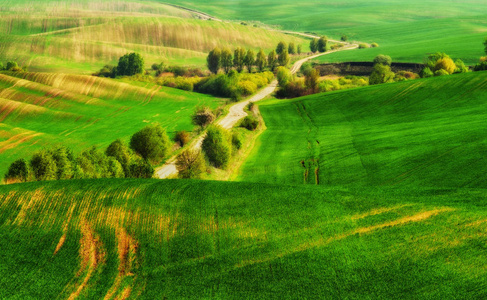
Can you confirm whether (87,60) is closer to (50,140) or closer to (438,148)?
(50,140)

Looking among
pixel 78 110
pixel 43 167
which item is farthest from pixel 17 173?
pixel 78 110

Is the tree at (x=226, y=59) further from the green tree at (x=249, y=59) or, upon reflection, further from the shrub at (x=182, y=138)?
the shrub at (x=182, y=138)

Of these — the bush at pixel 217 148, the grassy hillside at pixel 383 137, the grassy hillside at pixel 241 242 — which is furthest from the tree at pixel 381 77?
the grassy hillside at pixel 241 242

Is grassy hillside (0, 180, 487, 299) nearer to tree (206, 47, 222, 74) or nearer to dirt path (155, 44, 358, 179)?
dirt path (155, 44, 358, 179)

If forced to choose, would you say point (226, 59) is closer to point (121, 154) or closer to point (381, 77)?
point (381, 77)

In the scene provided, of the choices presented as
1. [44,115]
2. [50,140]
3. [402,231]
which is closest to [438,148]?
[402,231]
